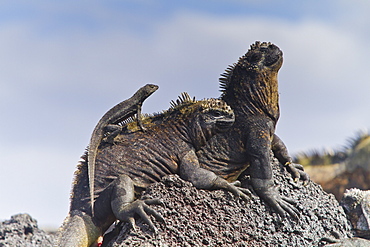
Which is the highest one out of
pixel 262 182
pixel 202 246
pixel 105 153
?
pixel 105 153

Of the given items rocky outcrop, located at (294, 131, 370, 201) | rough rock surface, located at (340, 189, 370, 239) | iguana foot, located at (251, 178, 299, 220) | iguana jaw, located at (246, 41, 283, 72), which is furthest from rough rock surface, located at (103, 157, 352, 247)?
rocky outcrop, located at (294, 131, 370, 201)

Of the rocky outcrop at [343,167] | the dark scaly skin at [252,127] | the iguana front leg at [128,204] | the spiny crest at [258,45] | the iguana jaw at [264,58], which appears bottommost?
the rocky outcrop at [343,167]

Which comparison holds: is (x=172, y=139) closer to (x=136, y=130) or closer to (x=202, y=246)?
(x=136, y=130)

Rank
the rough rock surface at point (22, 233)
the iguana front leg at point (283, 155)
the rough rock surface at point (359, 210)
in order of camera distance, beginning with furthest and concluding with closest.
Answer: the rough rock surface at point (22, 233), the rough rock surface at point (359, 210), the iguana front leg at point (283, 155)

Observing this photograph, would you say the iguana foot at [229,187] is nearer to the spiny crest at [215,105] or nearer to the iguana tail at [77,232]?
the spiny crest at [215,105]

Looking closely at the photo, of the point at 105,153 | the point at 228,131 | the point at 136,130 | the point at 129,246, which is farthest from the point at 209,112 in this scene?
the point at 129,246

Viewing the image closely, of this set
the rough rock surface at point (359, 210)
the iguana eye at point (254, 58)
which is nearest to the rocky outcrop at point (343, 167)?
the rough rock surface at point (359, 210)

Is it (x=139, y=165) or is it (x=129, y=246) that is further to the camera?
(x=139, y=165)
